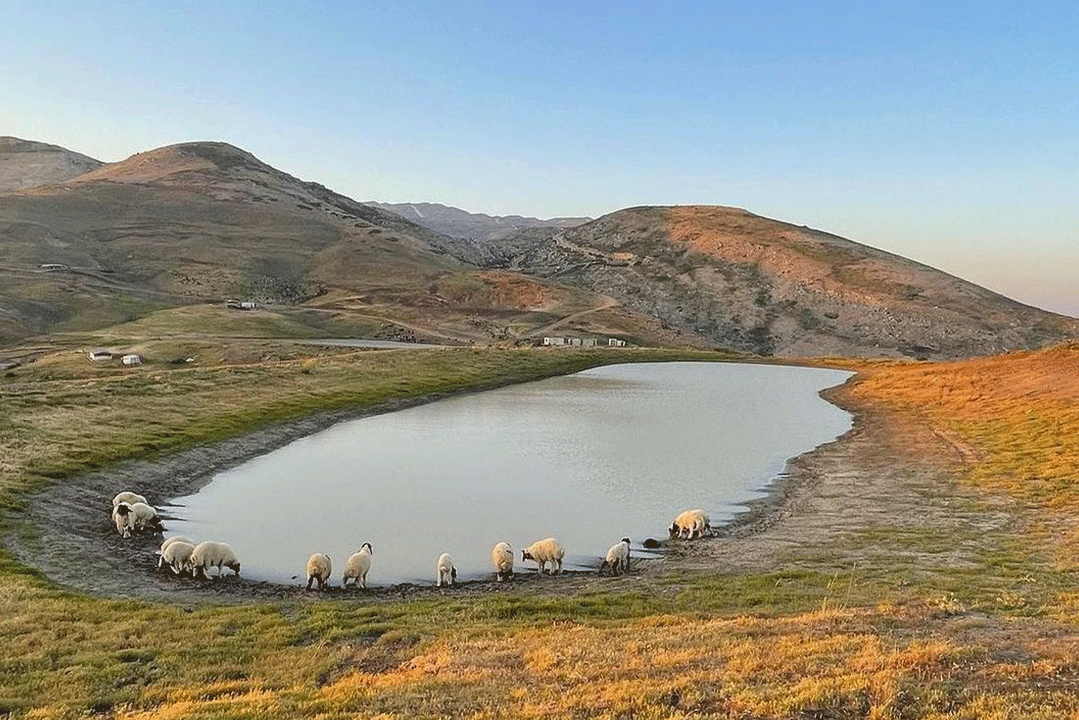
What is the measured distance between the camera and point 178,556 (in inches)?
985

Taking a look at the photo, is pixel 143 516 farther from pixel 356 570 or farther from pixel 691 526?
pixel 691 526

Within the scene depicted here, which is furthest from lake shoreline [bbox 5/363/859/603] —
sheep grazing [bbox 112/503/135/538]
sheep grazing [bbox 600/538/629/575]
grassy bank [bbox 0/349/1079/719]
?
grassy bank [bbox 0/349/1079/719]

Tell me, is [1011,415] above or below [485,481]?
above

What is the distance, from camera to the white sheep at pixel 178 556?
24984mm

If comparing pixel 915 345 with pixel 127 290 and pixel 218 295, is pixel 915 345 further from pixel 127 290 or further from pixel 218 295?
pixel 127 290

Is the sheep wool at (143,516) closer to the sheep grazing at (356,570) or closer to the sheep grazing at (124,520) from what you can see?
the sheep grazing at (124,520)

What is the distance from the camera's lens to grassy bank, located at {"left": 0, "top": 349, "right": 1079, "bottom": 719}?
12367 millimetres

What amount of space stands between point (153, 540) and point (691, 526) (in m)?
20.4

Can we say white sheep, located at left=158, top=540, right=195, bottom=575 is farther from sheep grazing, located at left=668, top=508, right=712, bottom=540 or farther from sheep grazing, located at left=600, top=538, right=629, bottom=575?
sheep grazing, located at left=668, top=508, right=712, bottom=540

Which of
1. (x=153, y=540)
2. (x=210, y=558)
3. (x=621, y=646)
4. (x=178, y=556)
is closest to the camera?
(x=621, y=646)

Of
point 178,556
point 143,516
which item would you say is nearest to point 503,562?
point 178,556

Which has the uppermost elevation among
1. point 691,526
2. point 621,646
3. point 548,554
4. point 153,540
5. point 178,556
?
point 621,646

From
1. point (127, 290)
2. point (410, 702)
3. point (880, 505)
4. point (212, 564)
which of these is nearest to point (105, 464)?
point (212, 564)

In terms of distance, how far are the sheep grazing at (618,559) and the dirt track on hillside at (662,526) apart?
0.42 m
